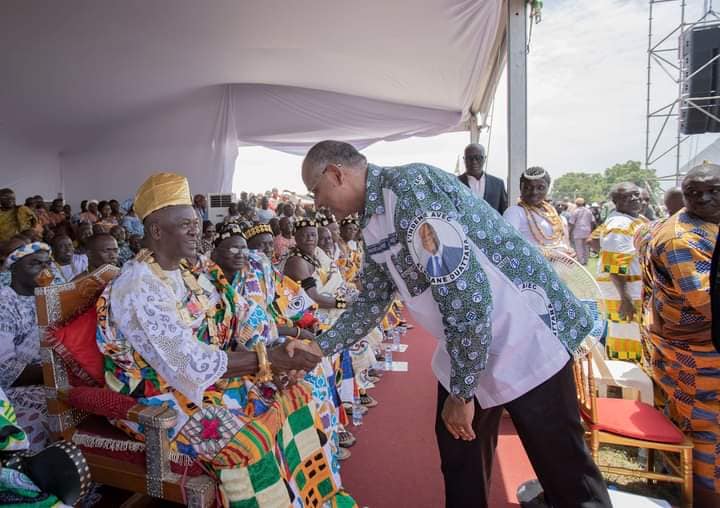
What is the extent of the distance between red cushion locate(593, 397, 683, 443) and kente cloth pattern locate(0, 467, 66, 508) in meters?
2.42

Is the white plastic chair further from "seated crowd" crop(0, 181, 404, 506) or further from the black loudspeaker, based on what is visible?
the black loudspeaker

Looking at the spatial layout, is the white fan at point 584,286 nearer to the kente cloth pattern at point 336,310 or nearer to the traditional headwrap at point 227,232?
the kente cloth pattern at point 336,310

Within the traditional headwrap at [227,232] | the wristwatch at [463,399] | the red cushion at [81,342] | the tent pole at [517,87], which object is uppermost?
the tent pole at [517,87]

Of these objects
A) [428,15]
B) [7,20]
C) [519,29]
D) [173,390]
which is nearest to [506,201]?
[519,29]

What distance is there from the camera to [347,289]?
15.5 feet

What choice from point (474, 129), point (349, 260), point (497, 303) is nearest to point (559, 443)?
point (497, 303)

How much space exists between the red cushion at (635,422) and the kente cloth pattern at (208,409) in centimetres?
148

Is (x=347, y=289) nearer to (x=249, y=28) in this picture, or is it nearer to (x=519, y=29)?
(x=519, y=29)

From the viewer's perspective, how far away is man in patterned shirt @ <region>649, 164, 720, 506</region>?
236 centimetres

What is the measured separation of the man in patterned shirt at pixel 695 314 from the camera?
7.73ft

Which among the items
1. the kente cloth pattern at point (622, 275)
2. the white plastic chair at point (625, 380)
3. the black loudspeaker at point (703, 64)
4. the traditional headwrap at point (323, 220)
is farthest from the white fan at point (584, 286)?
the black loudspeaker at point (703, 64)

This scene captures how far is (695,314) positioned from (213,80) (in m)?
7.89

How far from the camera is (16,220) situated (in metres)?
6.34

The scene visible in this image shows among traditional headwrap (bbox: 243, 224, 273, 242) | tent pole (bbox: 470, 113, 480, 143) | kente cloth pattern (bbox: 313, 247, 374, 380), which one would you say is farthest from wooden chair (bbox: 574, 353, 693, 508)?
tent pole (bbox: 470, 113, 480, 143)
